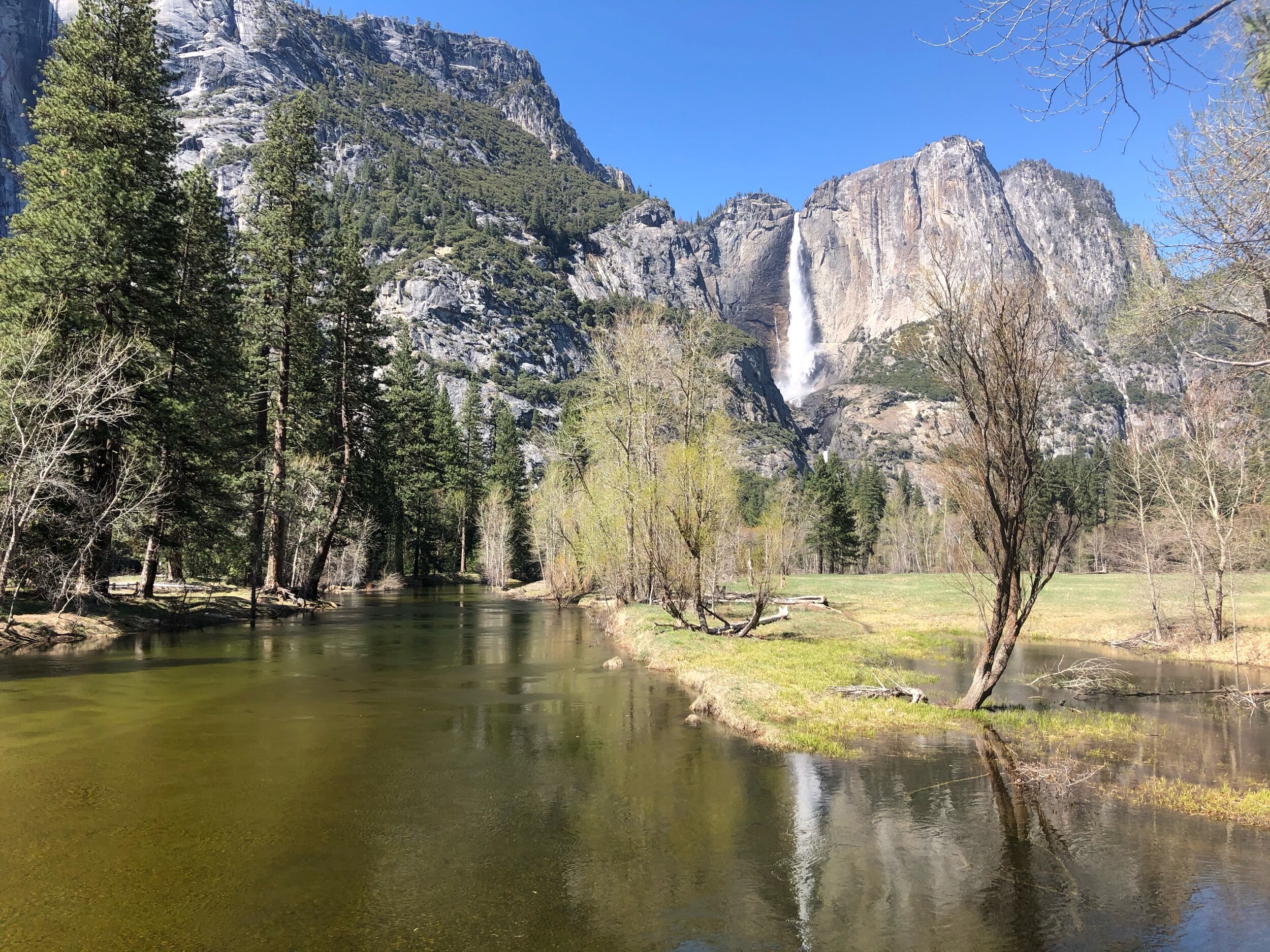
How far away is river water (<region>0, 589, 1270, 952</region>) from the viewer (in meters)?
6.72

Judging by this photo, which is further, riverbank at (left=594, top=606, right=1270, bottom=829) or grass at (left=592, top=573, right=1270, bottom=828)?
grass at (left=592, top=573, right=1270, bottom=828)

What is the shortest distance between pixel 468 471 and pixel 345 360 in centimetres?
4383

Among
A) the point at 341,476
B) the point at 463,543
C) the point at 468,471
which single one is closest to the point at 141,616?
the point at 341,476

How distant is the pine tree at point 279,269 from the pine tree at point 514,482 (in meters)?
43.1

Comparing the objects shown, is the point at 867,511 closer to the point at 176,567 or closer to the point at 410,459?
the point at 410,459

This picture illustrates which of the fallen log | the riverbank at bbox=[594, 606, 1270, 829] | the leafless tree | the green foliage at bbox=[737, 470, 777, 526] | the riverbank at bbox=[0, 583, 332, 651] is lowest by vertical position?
the riverbank at bbox=[594, 606, 1270, 829]

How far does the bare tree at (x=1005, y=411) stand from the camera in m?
13.9

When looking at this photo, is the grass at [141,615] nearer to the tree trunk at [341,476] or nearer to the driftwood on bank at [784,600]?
the tree trunk at [341,476]

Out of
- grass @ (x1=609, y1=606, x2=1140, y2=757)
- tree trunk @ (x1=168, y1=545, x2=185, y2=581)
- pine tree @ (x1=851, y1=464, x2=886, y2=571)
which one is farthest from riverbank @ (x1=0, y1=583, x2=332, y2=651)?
pine tree @ (x1=851, y1=464, x2=886, y2=571)

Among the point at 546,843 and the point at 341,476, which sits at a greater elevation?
the point at 341,476

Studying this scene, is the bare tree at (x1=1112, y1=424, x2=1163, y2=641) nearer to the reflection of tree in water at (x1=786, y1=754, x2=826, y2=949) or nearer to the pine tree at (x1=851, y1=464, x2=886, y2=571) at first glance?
the reflection of tree in water at (x1=786, y1=754, x2=826, y2=949)

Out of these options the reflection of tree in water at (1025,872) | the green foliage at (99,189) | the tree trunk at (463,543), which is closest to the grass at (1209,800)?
the reflection of tree in water at (1025,872)

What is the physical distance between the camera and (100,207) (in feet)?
83.3

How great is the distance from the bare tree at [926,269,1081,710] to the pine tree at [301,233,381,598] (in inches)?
1510
